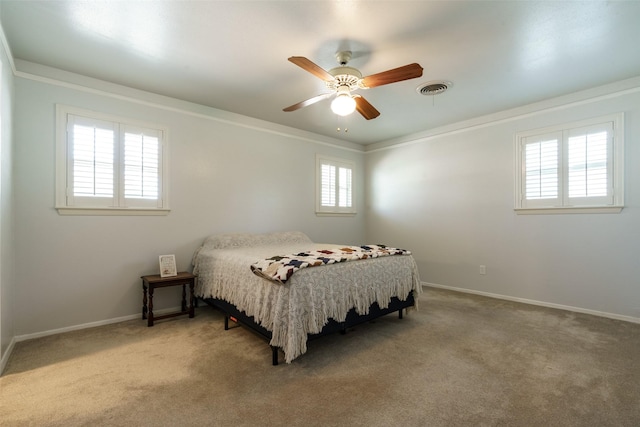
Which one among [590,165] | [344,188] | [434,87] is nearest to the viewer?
[434,87]

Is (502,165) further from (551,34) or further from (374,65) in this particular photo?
(374,65)

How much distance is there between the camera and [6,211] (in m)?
2.47

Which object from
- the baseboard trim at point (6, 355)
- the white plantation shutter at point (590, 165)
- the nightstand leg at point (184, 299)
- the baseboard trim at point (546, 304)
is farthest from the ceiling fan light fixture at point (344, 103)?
the baseboard trim at point (546, 304)

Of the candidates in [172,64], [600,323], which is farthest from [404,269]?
[172,64]

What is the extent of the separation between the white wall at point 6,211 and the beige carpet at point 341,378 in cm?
28

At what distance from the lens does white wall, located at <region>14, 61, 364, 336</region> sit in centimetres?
289

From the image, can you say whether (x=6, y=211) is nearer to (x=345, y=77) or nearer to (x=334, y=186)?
(x=345, y=77)

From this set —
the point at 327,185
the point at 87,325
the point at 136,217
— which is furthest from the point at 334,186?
→ the point at 87,325

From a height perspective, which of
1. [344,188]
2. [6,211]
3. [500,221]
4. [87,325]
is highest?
[344,188]

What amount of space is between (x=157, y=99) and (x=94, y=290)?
90.0 inches

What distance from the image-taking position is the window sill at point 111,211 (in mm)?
3057

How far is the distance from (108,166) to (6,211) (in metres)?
0.98

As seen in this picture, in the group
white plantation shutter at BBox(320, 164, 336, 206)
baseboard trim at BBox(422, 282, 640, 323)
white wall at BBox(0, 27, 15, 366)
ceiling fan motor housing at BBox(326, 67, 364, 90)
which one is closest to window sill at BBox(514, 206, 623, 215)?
baseboard trim at BBox(422, 282, 640, 323)

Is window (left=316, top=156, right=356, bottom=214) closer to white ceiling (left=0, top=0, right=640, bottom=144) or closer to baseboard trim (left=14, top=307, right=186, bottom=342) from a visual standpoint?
white ceiling (left=0, top=0, right=640, bottom=144)
